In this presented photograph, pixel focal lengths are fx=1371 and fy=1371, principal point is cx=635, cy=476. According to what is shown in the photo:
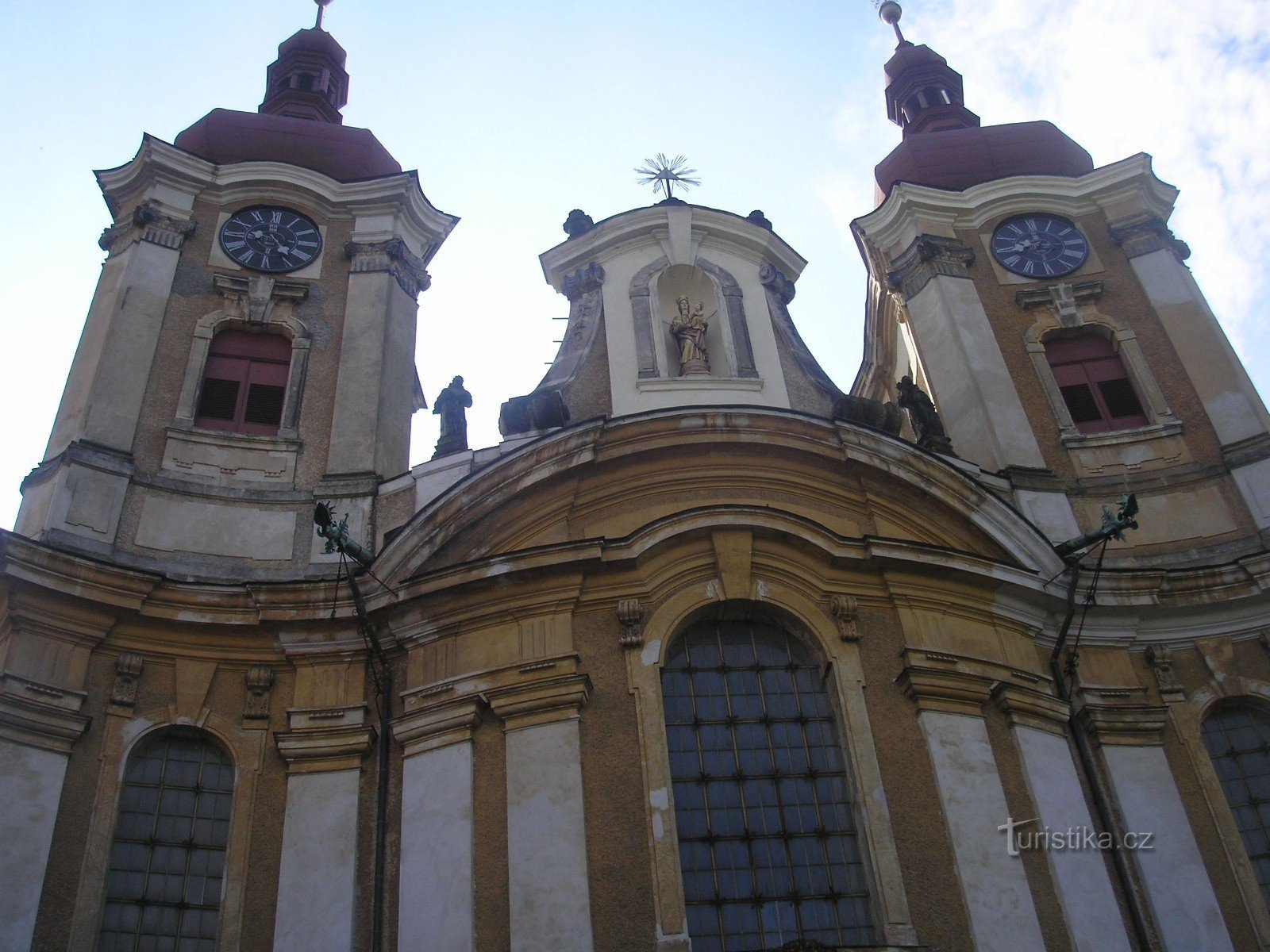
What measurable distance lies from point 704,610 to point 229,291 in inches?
275

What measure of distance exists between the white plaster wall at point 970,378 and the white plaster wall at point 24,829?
31.7ft

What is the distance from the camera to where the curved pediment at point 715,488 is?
41.7 ft

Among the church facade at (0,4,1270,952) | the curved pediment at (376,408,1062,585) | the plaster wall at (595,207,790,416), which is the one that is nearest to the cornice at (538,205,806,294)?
the plaster wall at (595,207,790,416)

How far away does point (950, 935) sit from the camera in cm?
1024

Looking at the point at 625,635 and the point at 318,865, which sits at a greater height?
the point at 625,635

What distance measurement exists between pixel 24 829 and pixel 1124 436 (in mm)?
11380

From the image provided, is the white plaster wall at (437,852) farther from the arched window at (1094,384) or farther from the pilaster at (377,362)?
the arched window at (1094,384)

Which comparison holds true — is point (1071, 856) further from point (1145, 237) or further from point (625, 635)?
point (1145, 237)

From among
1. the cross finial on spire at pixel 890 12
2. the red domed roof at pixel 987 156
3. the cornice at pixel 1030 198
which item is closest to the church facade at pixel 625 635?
the cornice at pixel 1030 198

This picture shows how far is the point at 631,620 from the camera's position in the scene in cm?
1179

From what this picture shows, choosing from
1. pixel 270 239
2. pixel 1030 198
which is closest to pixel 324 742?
pixel 270 239

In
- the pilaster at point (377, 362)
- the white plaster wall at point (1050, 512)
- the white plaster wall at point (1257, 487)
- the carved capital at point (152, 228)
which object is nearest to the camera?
the white plaster wall at point (1257, 487)

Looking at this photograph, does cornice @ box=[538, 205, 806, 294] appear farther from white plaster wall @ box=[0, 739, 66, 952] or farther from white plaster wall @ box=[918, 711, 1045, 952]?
white plaster wall @ box=[0, 739, 66, 952]

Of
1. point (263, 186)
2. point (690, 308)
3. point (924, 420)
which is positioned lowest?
point (924, 420)
